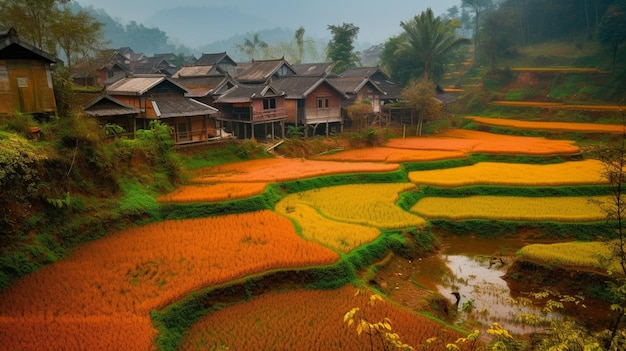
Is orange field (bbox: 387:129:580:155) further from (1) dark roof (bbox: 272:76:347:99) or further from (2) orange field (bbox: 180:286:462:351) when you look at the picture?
(2) orange field (bbox: 180:286:462:351)

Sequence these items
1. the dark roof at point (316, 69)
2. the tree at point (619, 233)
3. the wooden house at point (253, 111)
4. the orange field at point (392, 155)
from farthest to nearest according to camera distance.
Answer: the dark roof at point (316, 69) → the wooden house at point (253, 111) → the orange field at point (392, 155) → the tree at point (619, 233)

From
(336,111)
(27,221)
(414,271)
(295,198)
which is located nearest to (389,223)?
(414,271)

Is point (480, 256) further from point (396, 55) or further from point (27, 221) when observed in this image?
point (396, 55)

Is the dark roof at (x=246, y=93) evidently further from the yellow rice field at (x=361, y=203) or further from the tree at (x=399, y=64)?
the tree at (x=399, y=64)

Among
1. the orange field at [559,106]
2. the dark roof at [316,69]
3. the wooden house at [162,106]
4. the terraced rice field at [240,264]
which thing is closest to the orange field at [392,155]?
the terraced rice field at [240,264]

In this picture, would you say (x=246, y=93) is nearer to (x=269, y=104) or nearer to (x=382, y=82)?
(x=269, y=104)

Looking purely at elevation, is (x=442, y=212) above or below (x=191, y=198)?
below
